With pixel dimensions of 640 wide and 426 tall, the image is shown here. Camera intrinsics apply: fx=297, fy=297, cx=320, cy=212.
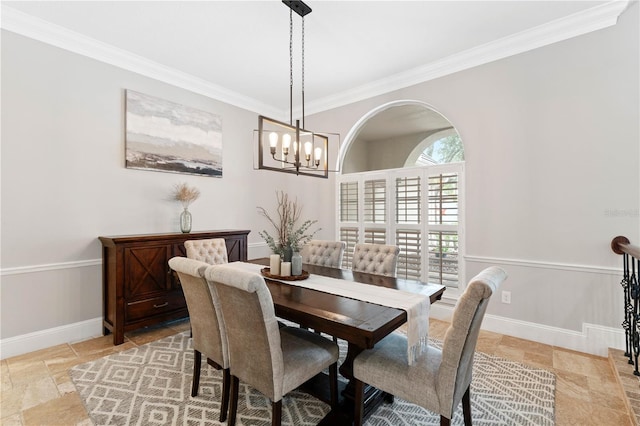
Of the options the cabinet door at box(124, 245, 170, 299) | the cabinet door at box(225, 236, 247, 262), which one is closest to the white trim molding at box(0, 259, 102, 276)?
the cabinet door at box(124, 245, 170, 299)

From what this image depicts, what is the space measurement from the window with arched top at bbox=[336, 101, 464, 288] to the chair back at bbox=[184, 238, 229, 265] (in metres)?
1.84

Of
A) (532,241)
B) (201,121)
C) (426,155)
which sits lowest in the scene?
(532,241)

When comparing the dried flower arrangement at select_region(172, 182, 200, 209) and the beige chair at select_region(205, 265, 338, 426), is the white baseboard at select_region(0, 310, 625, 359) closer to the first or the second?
the dried flower arrangement at select_region(172, 182, 200, 209)

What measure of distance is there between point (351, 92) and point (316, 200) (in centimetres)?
171

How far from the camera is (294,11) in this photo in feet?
8.49

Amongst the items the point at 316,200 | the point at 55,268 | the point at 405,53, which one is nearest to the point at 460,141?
the point at 405,53

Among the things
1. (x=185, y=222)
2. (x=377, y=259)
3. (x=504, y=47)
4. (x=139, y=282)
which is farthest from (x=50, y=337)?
(x=504, y=47)

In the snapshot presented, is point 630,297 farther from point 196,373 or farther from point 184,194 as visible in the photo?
point 184,194

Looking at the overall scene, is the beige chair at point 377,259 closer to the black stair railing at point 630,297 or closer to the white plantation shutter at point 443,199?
the white plantation shutter at point 443,199

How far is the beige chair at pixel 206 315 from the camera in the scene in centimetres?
180

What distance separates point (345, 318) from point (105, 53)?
3690 millimetres

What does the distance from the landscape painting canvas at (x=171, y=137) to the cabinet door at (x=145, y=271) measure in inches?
41.2

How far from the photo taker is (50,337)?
289 cm

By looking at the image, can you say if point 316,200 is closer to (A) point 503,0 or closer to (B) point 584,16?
(A) point 503,0
